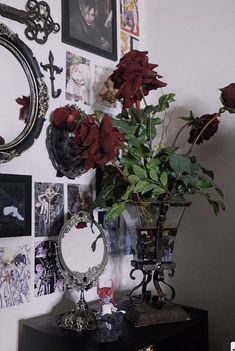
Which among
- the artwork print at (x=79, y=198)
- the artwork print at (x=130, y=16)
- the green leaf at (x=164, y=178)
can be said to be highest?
the artwork print at (x=130, y=16)

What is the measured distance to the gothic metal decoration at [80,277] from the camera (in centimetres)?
92

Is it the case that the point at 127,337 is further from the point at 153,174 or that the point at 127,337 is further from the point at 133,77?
the point at 133,77

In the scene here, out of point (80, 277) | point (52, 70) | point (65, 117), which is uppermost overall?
point (52, 70)

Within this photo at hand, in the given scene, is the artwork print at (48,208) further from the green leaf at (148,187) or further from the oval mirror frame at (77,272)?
the green leaf at (148,187)

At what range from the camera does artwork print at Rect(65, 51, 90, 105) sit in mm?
1167

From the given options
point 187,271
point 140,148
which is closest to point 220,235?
Answer: point 187,271

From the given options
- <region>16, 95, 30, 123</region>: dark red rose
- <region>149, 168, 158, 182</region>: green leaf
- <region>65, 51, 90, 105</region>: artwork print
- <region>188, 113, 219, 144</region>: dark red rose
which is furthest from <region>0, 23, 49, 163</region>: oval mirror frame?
<region>188, 113, 219, 144</region>: dark red rose

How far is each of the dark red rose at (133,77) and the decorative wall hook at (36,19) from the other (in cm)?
28

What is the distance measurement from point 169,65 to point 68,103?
0.44 meters

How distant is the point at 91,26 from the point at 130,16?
9.1 inches

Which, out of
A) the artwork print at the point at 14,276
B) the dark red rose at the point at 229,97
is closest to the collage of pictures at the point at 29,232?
the artwork print at the point at 14,276

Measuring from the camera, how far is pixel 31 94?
1051mm

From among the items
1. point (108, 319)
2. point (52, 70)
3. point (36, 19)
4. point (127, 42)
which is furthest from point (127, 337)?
point (127, 42)

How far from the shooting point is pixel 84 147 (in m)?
0.86
